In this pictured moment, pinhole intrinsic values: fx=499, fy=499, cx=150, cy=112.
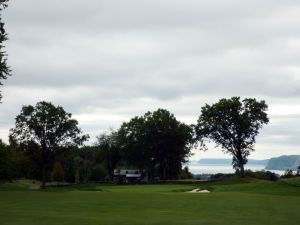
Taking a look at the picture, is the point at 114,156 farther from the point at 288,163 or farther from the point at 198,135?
the point at 288,163

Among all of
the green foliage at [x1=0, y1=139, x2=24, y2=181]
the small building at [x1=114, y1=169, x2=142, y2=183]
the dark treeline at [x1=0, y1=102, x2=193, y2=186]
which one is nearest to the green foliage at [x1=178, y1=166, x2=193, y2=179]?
the dark treeline at [x1=0, y1=102, x2=193, y2=186]

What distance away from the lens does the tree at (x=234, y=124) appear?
311ft

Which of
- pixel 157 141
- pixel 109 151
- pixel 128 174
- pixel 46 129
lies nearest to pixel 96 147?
pixel 109 151

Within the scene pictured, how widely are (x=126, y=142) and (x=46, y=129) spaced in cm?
3449

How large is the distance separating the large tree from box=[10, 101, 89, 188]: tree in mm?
29992

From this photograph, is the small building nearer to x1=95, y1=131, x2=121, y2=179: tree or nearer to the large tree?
x1=95, y1=131, x2=121, y2=179: tree

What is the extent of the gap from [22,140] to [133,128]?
37.1m

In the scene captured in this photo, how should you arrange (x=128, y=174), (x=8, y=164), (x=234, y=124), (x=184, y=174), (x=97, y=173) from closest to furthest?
(x=8, y=164), (x=234, y=124), (x=97, y=173), (x=184, y=174), (x=128, y=174)

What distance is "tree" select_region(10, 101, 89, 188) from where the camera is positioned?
8771cm

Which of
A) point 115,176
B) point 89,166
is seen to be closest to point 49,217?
point 89,166

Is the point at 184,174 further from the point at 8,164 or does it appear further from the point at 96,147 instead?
the point at 8,164

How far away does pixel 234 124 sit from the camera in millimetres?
95438

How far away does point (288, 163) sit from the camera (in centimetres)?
19525

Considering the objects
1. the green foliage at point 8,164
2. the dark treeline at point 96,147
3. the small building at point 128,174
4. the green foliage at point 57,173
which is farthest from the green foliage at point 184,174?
the green foliage at point 8,164
